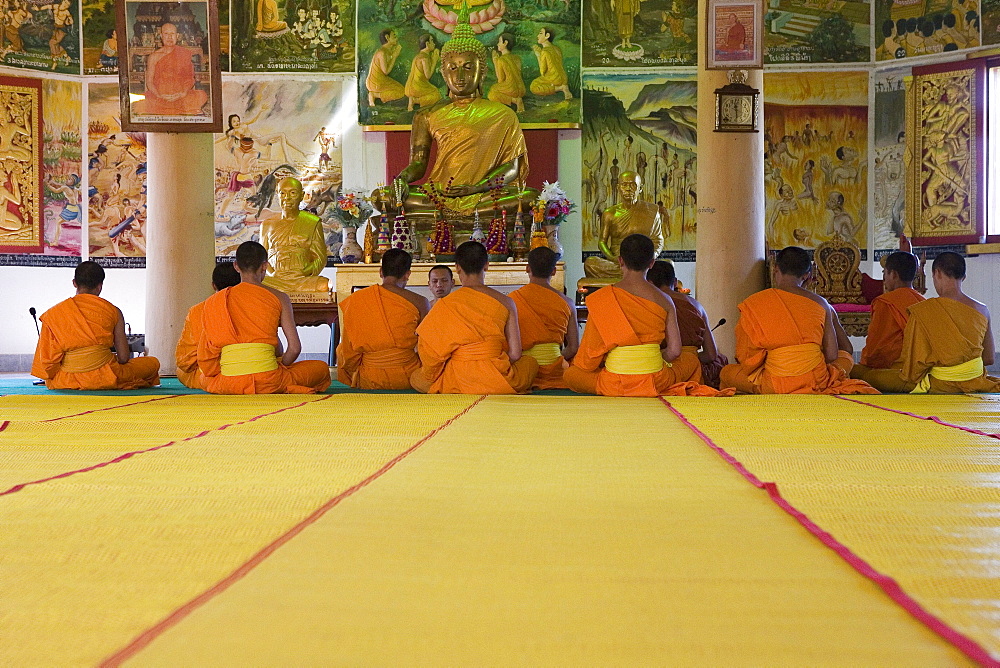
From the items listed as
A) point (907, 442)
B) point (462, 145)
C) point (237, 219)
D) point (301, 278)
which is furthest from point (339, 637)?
point (237, 219)

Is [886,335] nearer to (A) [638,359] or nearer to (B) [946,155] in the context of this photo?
(A) [638,359]

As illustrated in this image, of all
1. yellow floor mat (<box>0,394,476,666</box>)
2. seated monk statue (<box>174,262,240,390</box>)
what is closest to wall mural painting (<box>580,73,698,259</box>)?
seated monk statue (<box>174,262,240,390</box>)

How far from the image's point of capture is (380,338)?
711cm

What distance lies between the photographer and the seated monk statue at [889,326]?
706 cm

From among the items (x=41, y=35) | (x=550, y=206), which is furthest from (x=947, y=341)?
(x=41, y=35)

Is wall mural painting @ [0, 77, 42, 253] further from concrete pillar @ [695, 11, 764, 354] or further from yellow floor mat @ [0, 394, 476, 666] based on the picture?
yellow floor mat @ [0, 394, 476, 666]

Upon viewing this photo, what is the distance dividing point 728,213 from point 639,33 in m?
5.54

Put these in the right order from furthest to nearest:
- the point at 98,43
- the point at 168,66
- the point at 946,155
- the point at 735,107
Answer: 1. the point at 98,43
2. the point at 946,155
3. the point at 735,107
4. the point at 168,66

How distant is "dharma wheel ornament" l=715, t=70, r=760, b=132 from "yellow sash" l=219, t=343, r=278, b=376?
12.9 feet

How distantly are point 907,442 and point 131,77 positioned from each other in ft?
20.2

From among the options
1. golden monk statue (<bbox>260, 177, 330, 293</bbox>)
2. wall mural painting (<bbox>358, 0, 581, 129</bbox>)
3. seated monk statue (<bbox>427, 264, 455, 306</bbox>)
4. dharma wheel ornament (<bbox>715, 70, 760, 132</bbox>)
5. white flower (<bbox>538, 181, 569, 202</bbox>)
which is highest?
wall mural painting (<bbox>358, 0, 581, 129</bbox>)

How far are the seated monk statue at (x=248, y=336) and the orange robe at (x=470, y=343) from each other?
2.90 ft

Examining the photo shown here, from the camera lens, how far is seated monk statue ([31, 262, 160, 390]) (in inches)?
277

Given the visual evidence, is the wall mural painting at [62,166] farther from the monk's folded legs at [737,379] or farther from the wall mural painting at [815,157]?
→ the monk's folded legs at [737,379]
